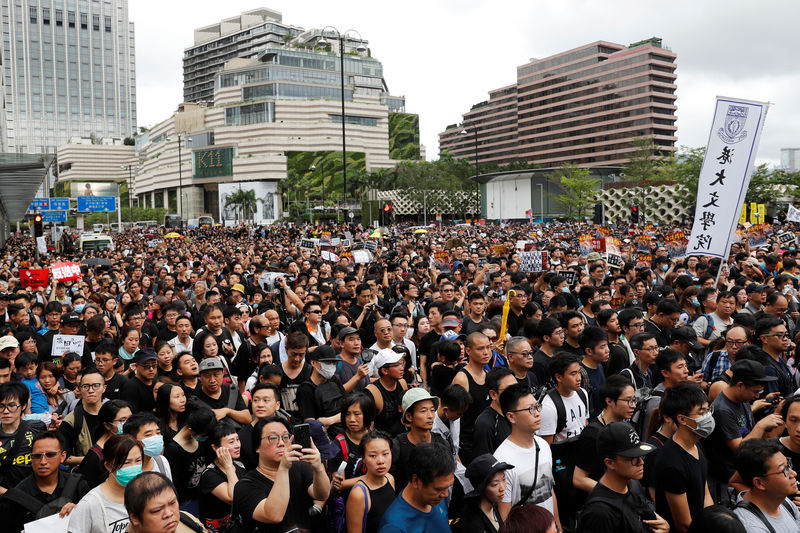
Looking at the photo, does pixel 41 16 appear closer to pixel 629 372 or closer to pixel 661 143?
pixel 661 143

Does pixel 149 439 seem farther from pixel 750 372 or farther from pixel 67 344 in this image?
pixel 750 372

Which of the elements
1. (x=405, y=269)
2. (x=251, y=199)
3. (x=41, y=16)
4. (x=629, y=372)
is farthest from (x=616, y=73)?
(x=41, y=16)

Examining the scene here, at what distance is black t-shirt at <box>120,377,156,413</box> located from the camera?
5.86 metres

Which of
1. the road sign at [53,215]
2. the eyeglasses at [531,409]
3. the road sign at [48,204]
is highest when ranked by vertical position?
the road sign at [48,204]

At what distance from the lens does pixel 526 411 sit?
4145mm

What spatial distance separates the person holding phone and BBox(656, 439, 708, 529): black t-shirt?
2.02 m

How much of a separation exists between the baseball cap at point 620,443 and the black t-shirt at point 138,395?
160 inches

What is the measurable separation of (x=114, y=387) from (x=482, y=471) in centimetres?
417

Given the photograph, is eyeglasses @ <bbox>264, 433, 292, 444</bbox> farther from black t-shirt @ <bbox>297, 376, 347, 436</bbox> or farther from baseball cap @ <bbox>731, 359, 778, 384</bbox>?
baseball cap @ <bbox>731, 359, 778, 384</bbox>

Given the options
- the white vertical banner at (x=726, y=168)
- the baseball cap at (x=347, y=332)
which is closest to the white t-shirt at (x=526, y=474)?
the baseball cap at (x=347, y=332)

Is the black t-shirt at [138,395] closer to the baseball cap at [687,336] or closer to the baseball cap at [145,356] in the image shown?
the baseball cap at [145,356]

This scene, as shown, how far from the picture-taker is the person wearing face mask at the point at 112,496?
358 cm

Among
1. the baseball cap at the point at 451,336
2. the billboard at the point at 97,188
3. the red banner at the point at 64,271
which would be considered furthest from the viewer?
the billboard at the point at 97,188

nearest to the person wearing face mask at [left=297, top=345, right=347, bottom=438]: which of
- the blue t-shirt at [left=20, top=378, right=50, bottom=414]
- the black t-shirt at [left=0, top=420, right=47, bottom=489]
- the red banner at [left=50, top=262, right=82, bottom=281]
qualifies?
the black t-shirt at [left=0, top=420, right=47, bottom=489]
